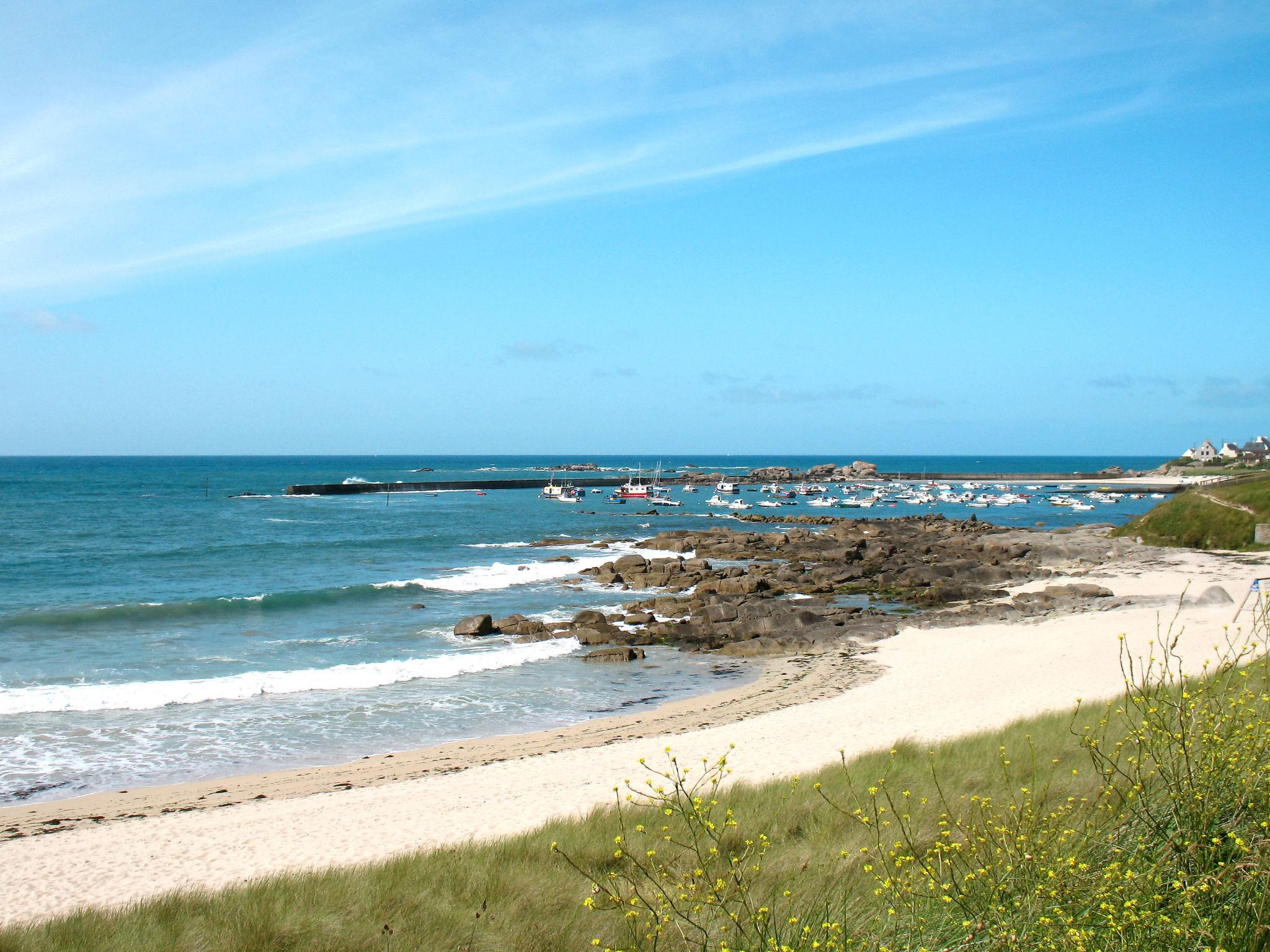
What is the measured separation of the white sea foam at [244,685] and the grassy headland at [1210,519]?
118ft

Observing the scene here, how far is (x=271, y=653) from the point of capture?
26234 millimetres

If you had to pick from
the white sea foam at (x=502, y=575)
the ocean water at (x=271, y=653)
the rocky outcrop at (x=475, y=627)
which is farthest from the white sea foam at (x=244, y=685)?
the white sea foam at (x=502, y=575)

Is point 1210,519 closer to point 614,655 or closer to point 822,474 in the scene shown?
point 614,655

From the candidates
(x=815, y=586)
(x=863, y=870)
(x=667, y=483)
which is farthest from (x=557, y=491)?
(x=863, y=870)

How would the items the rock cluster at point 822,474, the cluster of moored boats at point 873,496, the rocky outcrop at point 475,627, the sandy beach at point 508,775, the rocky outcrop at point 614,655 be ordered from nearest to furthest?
the sandy beach at point 508,775 < the rocky outcrop at point 614,655 < the rocky outcrop at point 475,627 < the cluster of moored boats at point 873,496 < the rock cluster at point 822,474

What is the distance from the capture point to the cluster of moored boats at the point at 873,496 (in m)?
94.6

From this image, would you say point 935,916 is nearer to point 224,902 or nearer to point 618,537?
point 224,902

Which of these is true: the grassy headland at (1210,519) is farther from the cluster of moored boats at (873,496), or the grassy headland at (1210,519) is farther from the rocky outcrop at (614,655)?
the cluster of moored boats at (873,496)

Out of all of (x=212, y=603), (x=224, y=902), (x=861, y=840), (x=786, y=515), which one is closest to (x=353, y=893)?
(x=224, y=902)

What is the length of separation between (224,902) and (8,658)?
22.2 m

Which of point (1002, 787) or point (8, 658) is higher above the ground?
point (1002, 787)

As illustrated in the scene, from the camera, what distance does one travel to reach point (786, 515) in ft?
272

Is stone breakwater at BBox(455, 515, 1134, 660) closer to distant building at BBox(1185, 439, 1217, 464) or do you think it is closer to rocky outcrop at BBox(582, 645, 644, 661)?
rocky outcrop at BBox(582, 645, 644, 661)

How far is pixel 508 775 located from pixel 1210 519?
44.4 metres
